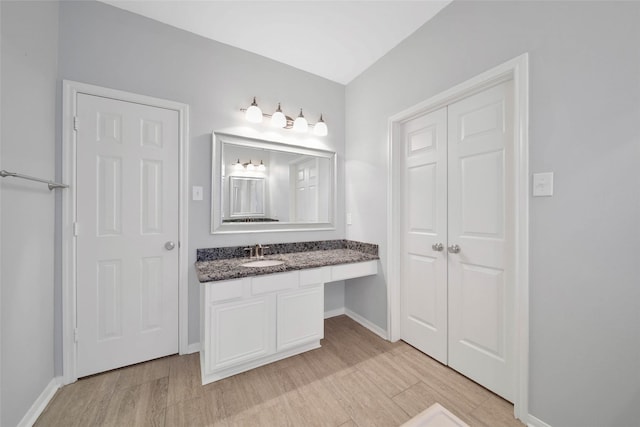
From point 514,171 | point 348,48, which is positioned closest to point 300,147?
point 348,48

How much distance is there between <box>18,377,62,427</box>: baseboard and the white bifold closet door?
253cm

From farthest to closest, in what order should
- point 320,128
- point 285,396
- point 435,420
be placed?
point 320,128 → point 285,396 → point 435,420

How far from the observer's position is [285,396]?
1.58m

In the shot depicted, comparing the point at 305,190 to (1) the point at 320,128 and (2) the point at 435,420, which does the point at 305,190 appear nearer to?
(1) the point at 320,128

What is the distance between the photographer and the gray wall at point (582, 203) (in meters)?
1.05

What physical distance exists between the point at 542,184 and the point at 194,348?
268cm

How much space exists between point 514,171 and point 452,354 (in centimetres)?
138

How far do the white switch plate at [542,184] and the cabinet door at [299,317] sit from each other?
1575mm

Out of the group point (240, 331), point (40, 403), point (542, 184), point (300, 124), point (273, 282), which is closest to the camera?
point (542, 184)

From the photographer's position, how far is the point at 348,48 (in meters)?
2.24

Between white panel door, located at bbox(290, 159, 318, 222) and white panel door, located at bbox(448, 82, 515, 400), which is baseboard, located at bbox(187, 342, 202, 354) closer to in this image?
white panel door, located at bbox(290, 159, 318, 222)

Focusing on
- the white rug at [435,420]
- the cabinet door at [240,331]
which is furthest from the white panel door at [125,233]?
the white rug at [435,420]

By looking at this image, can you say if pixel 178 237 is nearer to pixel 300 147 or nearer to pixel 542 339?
pixel 300 147

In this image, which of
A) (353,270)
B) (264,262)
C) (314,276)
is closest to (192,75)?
(264,262)
